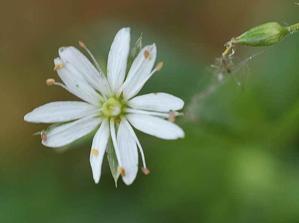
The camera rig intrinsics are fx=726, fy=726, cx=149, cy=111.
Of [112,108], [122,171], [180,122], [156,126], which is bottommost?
[122,171]

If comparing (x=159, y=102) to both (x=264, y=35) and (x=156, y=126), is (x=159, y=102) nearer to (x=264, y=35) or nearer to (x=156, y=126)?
(x=156, y=126)

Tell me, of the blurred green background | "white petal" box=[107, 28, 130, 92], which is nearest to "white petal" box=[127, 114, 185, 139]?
"white petal" box=[107, 28, 130, 92]

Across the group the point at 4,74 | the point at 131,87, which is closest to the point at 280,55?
the point at 131,87

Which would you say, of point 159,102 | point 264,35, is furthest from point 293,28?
point 159,102

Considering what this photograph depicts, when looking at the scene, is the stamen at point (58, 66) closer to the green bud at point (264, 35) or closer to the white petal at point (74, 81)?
the white petal at point (74, 81)

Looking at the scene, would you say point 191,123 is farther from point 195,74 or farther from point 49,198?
point 49,198

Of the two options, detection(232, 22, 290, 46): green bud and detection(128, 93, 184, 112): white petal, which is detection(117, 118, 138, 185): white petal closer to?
detection(128, 93, 184, 112): white petal

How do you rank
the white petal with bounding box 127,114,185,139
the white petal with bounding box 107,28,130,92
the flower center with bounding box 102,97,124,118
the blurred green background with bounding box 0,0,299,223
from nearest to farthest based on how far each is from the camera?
the white petal with bounding box 127,114,185,139 → the white petal with bounding box 107,28,130,92 → the flower center with bounding box 102,97,124,118 → the blurred green background with bounding box 0,0,299,223
